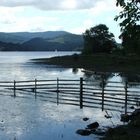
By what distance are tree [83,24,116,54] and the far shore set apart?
7797 mm

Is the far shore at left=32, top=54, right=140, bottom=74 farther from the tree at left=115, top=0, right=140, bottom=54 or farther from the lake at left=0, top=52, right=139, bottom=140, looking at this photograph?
the tree at left=115, top=0, right=140, bottom=54

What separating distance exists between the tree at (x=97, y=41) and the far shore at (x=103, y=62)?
7797 millimetres

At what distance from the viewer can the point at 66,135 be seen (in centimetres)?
2075

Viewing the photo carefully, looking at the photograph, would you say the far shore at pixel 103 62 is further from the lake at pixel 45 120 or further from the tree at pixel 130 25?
the tree at pixel 130 25

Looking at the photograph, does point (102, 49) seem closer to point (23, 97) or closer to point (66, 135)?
point (23, 97)

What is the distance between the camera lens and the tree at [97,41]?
5517 inches

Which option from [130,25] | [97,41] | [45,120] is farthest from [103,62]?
[130,25]

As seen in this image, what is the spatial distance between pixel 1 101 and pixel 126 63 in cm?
7463

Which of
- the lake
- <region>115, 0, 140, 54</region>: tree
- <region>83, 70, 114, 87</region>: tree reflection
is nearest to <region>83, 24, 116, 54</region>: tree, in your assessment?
<region>83, 70, 114, 87</region>: tree reflection

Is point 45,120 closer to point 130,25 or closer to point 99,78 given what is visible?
point 130,25

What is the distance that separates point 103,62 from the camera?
381ft

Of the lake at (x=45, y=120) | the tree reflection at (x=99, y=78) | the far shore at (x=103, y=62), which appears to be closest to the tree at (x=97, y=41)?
the far shore at (x=103, y=62)

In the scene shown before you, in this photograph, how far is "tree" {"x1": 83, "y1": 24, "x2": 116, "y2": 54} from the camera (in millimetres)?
140125

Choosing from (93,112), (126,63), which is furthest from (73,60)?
(93,112)
